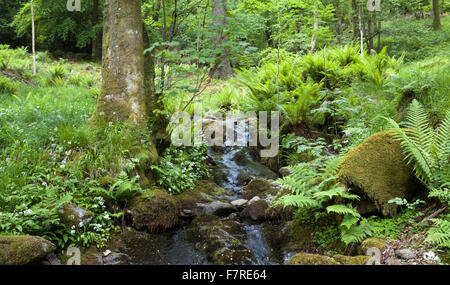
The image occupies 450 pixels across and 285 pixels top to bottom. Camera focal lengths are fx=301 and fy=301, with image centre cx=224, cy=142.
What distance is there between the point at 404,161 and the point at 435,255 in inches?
43.6

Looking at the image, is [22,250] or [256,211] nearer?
[22,250]

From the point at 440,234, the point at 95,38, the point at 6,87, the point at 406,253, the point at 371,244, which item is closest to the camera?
the point at 440,234

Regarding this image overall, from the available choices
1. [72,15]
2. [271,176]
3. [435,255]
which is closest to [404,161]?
[435,255]

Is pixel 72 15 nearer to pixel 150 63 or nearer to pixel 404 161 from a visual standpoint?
pixel 150 63

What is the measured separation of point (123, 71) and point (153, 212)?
2.12 meters

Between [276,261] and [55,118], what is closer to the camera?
[276,261]

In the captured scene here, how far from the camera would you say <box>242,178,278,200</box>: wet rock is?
454 centimetres

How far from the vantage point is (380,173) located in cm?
306

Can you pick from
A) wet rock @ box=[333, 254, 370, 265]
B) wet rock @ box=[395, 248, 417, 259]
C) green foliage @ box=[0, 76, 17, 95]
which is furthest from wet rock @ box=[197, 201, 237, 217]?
green foliage @ box=[0, 76, 17, 95]

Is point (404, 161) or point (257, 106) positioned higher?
point (257, 106)

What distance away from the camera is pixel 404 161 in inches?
124

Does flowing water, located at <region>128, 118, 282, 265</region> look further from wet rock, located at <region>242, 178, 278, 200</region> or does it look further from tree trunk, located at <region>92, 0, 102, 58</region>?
tree trunk, located at <region>92, 0, 102, 58</region>

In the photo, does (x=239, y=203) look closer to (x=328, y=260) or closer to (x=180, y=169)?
(x=180, y=169)

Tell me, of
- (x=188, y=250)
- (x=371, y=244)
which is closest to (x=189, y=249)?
(x=188, y=250)
